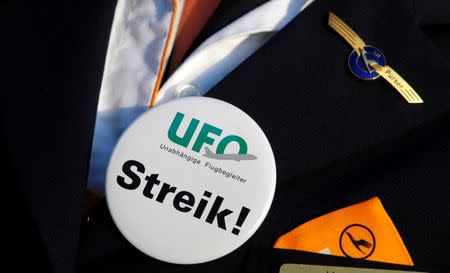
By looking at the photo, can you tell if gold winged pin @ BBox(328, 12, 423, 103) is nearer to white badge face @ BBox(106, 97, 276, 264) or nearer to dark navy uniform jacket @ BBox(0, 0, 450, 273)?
dark navy uniform jacket @ BBox(0, 0, 450, 273)

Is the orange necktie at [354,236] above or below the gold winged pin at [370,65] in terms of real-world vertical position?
below

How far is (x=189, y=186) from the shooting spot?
71 centimetres

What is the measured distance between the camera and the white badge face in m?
0.71

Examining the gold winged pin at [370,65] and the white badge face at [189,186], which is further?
the gold winged pin at [370,65]

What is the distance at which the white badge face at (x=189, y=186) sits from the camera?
71cm

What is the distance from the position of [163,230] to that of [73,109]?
280 mm

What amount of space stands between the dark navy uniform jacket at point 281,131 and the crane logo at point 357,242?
0.07 feet

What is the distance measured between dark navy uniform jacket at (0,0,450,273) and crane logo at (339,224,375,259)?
0.02 meters

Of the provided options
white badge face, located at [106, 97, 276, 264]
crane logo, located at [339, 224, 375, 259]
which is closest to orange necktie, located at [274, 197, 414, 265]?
crane logo, located at [339, 224, 375, 259]

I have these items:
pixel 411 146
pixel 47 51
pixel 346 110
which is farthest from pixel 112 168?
pixel 411 146

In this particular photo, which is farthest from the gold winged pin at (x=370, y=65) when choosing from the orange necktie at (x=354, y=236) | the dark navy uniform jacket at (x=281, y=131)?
the orange necktie at (x=354, y=236)

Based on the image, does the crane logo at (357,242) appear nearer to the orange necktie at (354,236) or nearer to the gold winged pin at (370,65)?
the orange necktie at (354,236)

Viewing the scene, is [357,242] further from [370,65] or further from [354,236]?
[370,65]

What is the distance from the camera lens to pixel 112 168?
0.74m
